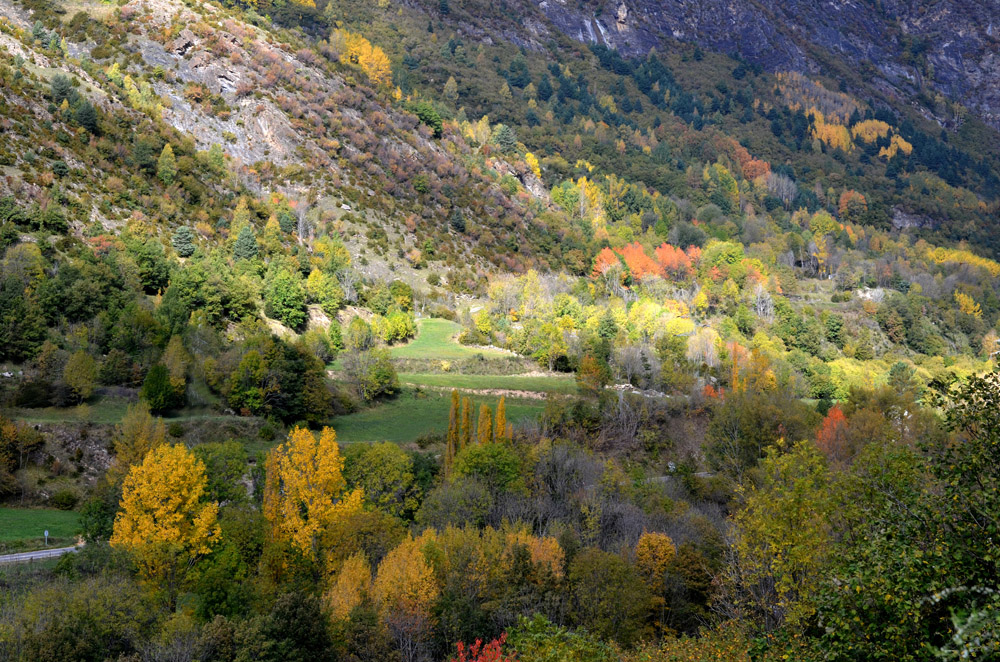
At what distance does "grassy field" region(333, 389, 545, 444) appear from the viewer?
57750mm

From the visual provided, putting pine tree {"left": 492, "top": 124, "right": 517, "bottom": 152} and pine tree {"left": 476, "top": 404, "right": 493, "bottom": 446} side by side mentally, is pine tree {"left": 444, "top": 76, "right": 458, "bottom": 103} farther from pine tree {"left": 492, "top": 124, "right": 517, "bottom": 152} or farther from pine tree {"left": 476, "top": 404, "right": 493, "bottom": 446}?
pine tree {"left": 476, "top": 404, "right": 493, "bottom": 446}

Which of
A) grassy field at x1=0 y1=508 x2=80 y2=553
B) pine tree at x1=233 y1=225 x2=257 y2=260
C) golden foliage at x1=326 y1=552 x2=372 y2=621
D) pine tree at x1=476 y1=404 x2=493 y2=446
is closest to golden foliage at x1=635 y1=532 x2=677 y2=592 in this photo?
golden foliage at x1=326 y1=552 x2=372 y2=621

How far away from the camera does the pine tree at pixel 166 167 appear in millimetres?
85688

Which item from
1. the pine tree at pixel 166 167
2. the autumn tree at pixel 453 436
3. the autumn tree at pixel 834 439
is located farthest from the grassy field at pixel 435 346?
the pine tree at pixel 166 167

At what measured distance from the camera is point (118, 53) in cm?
10969

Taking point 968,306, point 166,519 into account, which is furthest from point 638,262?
point 166,519

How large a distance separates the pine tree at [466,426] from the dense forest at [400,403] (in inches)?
9.7

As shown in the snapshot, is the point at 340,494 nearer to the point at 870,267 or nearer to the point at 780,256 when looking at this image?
the point at 780,256

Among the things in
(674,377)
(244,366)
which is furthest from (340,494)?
(674,377)

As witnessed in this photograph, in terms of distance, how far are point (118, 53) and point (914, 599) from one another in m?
128

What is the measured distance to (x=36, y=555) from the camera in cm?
3503

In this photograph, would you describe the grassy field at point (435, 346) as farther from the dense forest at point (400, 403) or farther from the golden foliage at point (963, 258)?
the golden foliage at point (963, 258)

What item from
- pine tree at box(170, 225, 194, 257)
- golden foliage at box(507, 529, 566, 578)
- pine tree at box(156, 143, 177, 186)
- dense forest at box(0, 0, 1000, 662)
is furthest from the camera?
pine tree at box(156, 143, 177, 186)

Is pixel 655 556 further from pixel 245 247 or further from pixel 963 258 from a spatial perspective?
pixel 963 258
